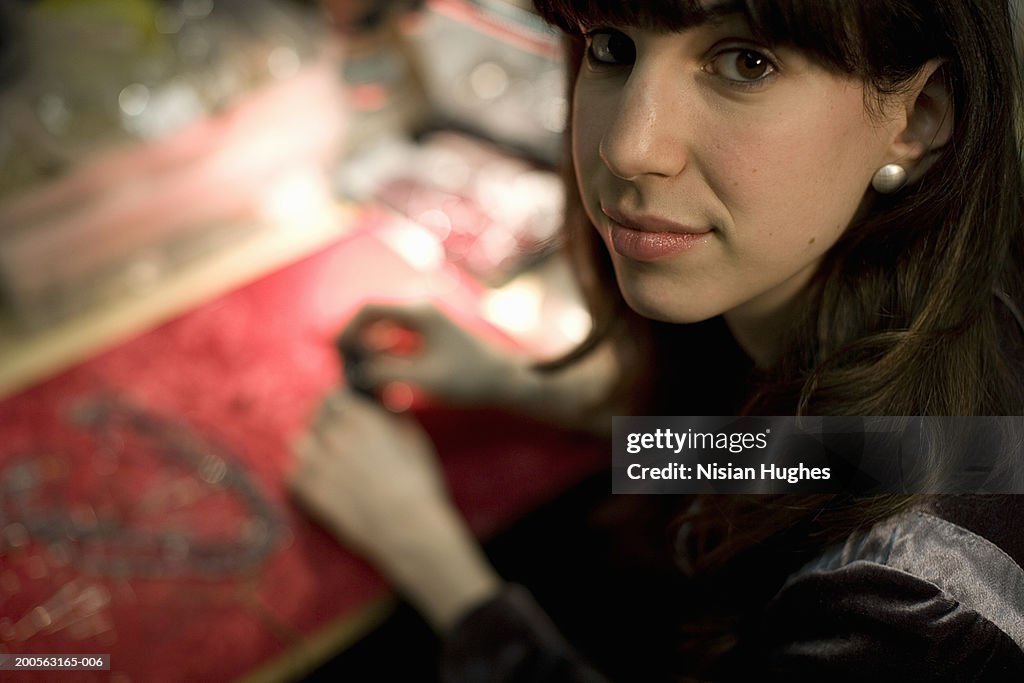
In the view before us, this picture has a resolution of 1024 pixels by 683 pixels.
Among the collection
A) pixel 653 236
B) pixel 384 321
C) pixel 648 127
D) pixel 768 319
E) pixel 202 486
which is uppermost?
pixel 648 127

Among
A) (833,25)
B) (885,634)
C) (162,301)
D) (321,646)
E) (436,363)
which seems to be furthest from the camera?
(162,301)

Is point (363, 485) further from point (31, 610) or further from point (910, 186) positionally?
point (910, 186)

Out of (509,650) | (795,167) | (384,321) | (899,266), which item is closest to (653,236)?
(795,167)

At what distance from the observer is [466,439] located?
1.33 m

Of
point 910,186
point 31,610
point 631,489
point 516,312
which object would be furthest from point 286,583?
point 910,186

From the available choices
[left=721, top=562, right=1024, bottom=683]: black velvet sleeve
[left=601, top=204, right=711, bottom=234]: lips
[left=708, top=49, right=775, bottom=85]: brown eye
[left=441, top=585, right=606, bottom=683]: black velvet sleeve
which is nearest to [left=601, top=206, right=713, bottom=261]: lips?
[left=601, top=204, right=711, bottom=234]: lips

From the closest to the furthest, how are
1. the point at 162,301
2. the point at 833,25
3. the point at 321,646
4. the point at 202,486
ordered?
the point at 833,25
the point at 321,646
the point at 202,486
the point at 162,301

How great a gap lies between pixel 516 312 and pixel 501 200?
24cm

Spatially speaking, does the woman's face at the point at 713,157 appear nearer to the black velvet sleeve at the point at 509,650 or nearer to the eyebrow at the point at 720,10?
the eyebrow at the point at 720,10

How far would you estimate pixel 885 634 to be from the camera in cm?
77

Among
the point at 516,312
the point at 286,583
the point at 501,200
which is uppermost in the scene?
the point at 501,200

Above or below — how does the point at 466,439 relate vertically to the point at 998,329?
below

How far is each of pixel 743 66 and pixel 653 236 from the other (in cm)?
16

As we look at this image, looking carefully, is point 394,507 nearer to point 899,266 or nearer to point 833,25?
point 899,266
